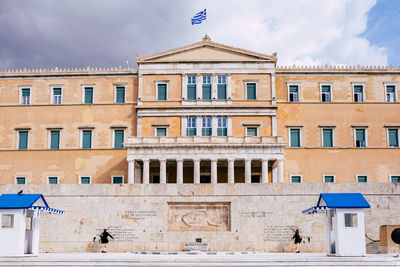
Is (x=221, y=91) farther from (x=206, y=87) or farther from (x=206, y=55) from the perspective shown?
(x=206, y=55)

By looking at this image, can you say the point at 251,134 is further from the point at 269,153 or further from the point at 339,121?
the point at 339,121

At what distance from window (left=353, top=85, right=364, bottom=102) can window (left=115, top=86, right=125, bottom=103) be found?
21.7 meters

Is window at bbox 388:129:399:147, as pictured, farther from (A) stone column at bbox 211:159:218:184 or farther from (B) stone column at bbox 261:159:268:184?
(A) stone column at bbox 211:159:218:184

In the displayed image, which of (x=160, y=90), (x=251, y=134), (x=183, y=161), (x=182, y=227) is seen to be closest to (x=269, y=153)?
(x=251, y=134)

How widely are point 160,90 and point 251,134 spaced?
932 centimetres

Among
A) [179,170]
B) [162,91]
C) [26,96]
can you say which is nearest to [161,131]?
[162,91]

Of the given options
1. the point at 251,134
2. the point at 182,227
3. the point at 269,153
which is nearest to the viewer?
the point at 182,227

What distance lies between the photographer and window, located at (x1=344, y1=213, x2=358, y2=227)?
869 inches

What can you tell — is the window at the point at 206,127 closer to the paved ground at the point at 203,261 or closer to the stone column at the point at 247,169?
the stone column at the point at 247,169

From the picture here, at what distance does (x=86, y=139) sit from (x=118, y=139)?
3.01 meters

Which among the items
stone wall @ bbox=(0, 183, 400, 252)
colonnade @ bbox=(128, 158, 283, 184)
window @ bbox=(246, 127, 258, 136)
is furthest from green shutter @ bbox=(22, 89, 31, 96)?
stone wall @ bbox=(0, 183, 400, 252)

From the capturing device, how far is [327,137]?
155 feet

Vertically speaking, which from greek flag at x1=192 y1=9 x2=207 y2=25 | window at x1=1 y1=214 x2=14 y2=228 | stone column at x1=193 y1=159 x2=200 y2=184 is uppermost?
greek flag at x1=192 y1=9 x2=207 y2=25

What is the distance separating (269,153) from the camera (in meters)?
43.2
